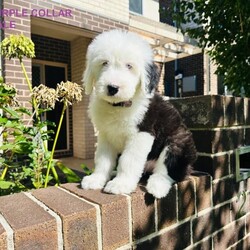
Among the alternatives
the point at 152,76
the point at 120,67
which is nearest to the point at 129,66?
the point at 120,67

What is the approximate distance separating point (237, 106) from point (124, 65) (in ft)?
3.75

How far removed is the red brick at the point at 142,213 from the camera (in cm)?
146

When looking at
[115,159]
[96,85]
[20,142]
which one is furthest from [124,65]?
[20,142]

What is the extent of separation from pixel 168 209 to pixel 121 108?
657mm

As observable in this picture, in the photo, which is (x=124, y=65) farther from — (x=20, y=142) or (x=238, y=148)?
(x=238, y=148)

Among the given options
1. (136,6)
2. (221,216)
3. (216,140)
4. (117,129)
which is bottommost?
(221,216)

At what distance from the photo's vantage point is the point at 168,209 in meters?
1.65

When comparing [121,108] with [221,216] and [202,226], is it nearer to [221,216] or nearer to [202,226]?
[202,226]

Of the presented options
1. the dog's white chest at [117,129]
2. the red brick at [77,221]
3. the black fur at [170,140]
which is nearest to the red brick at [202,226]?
the black fur at [170,140]

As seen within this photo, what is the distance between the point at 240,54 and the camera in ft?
13.3

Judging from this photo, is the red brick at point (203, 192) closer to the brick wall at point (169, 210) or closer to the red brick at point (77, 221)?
the brick wall at point (169, 210)

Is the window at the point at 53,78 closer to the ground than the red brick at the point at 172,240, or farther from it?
farther from it

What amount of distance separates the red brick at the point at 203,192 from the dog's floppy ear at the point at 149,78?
0.68m

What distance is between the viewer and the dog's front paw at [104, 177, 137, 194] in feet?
4.92
